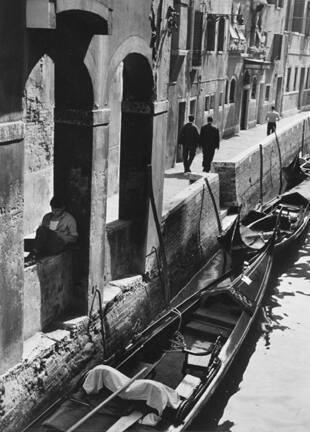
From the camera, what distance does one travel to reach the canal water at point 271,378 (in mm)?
7461

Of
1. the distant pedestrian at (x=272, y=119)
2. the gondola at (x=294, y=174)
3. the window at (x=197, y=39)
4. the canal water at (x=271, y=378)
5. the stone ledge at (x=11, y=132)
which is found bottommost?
the canal water at (x=271, y=378)

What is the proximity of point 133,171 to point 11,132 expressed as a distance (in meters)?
3.42

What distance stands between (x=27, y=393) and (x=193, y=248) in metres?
5.77

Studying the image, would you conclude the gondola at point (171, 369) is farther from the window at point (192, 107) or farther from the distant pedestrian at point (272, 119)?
the distant pedestrian at point (272, 119)

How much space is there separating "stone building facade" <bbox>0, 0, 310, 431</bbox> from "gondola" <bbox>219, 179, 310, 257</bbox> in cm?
68

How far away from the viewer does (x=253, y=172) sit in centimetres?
1611

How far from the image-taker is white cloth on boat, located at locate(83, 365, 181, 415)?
6.02 m

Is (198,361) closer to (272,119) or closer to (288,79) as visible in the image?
(272,119)

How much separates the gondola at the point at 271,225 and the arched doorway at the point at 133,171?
2.91 m

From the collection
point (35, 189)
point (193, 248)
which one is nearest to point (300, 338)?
point (193, 248)

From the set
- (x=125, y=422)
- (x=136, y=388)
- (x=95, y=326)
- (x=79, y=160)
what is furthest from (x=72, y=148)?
(x=125, y=422)

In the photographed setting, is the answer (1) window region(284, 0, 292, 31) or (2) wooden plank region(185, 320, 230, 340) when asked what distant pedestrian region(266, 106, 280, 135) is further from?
(2) wooden plank region(185, 320, 230, 340)

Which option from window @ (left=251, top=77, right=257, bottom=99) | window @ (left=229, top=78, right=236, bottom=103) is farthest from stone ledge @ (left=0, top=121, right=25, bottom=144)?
window @ (left=251, top=77, right=257, bottom=99)

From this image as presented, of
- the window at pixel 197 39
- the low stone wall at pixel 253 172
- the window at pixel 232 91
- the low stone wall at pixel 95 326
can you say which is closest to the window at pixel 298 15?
the window at pixel 232 91
